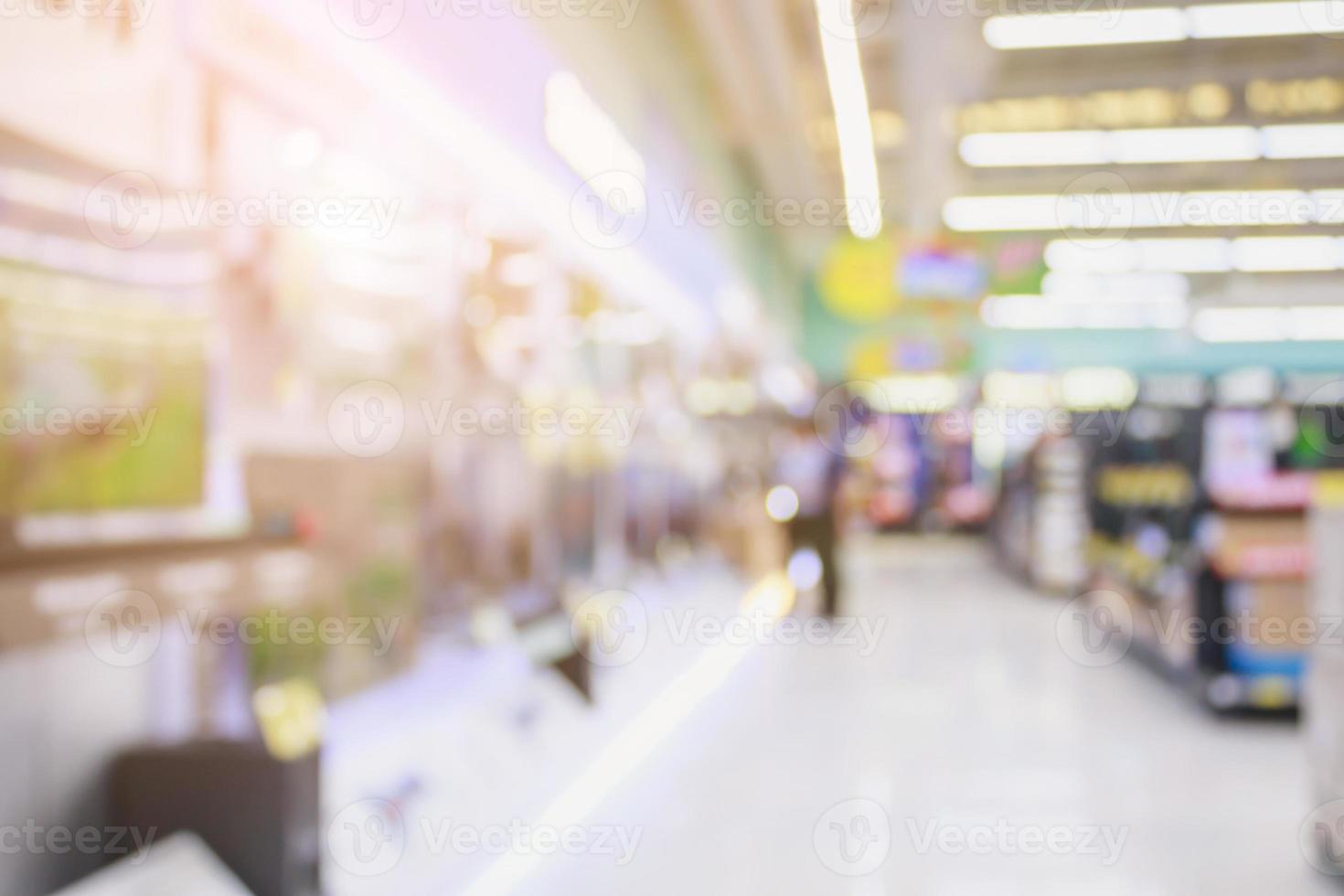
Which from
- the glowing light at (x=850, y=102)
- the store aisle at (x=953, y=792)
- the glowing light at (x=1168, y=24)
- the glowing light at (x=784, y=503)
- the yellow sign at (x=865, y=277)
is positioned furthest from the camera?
the glowing light at (x=784, y=503)

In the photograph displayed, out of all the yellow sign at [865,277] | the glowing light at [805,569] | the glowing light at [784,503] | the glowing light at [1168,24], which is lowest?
the glowing light at [805,569]

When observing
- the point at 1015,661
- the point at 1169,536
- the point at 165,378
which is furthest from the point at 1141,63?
the point at 165,378

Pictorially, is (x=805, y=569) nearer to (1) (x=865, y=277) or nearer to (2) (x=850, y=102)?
(1) (x=865, y=277)

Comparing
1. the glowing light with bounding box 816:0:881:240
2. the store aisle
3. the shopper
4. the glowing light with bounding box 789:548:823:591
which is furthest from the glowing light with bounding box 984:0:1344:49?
the glowing light with bounding box 789:548:823:591

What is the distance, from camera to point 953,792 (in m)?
4.02

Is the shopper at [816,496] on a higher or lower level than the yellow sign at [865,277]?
lower

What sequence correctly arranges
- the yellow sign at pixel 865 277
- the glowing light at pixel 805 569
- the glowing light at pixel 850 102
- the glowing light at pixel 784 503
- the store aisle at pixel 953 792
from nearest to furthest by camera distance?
the store aisle at pixel 953 792, the glowing light at pixel 850 102, the yellow sign at pixel 865 277, the glowing light at pixel 805 569, the glowing light at pixel 784 503

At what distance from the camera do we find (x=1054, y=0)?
5.72m

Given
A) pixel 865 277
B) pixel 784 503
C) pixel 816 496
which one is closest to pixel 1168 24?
pixel 865 277

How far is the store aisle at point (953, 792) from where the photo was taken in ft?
10.5

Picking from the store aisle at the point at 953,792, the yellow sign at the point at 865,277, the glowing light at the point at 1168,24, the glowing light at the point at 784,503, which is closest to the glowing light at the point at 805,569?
the glowing light at the point at 784,503

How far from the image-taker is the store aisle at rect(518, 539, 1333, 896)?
320 centimetres

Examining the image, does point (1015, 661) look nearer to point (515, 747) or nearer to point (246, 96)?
point (515, 747)

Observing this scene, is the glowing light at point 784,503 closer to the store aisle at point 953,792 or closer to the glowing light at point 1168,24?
the store aisle at point 953,792
